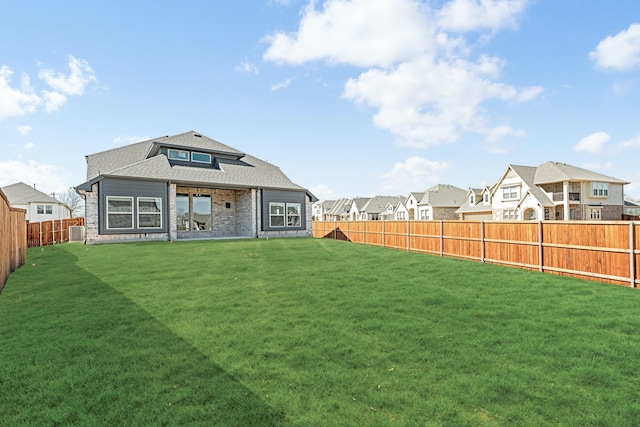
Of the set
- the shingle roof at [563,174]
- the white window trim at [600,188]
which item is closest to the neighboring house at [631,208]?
the shingle roof at [563,174]

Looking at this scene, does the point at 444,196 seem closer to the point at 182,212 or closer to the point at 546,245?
the point at 182,212

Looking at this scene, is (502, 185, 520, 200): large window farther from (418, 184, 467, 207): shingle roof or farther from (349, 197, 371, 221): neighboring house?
(349, 197, 371, 221): neighboring house

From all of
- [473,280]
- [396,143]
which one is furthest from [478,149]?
[473,280]

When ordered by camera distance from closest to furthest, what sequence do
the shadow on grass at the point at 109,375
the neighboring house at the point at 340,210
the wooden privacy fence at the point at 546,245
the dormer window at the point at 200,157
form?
the shadow on grass at the point at 109,375 < the wooden privacy fence at the point at 546,245 < the dormer window at the point at 200,157 < the neighboring house at the point at 340,210

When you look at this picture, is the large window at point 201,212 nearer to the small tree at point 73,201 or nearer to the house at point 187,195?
the house at point 187,195

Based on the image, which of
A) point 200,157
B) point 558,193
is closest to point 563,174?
point 558,193

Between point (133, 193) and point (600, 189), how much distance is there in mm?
46151

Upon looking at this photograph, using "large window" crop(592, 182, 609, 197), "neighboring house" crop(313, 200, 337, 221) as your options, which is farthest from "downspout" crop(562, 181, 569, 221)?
"neighboring house" crop(313, 200, 337, 221)

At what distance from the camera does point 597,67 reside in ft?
50.8

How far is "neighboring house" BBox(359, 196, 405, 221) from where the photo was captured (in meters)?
69.4

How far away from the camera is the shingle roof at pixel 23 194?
42688 millimetres

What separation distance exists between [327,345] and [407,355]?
1048mm

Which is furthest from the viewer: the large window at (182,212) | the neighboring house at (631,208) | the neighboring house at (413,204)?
the neighboring house at (413,204)

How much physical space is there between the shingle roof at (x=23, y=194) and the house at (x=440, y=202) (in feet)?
185
